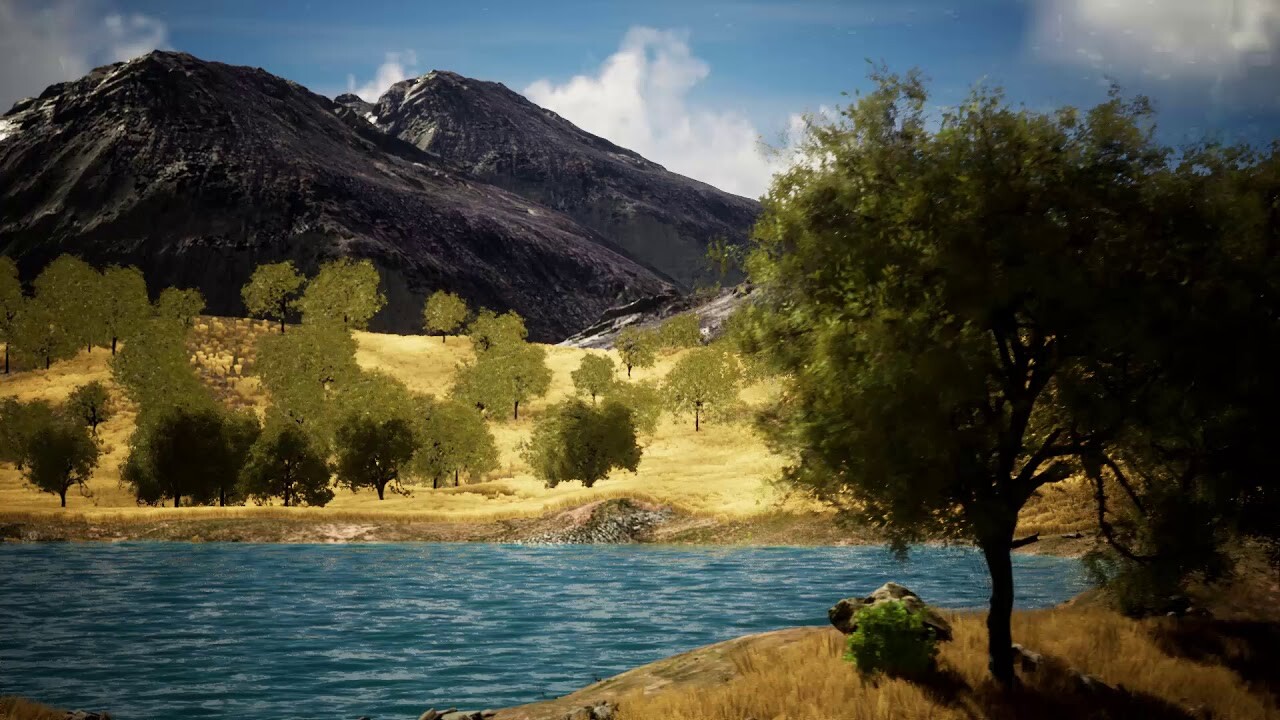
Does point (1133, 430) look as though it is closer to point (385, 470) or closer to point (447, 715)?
point (447, 715)

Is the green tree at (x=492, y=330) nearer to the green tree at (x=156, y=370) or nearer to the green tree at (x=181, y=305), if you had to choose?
the green tree at (x=181, y=305)

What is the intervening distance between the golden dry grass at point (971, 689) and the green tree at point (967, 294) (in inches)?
42.5

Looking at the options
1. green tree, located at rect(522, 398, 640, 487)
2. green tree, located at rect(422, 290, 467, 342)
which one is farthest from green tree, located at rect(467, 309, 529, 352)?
green tree, located at rect(522, 398, 640, 487)

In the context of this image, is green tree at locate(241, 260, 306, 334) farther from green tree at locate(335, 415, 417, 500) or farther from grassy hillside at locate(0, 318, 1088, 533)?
green tree at locate(335, 415, 417, 500)

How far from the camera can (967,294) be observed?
632 inches

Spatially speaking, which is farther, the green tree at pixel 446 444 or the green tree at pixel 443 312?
the green tree at pixel 443 312

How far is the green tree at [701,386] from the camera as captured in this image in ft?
374

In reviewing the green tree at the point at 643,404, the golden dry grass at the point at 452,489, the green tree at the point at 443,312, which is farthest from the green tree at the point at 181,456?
the green tree at the point at 443,312

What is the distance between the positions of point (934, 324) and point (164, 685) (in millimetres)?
18565

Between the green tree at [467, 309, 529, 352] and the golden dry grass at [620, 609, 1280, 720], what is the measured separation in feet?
385

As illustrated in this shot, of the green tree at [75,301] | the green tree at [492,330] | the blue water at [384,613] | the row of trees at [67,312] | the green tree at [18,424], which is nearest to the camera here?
the blue water at [384,613]

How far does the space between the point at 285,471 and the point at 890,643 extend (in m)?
67.3

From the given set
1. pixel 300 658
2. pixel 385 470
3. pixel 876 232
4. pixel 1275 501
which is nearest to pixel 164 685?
pixel 300 658

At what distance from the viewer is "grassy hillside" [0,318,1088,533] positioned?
64375 mm
